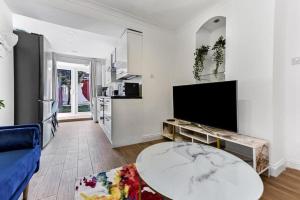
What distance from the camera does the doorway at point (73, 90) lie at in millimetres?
5840

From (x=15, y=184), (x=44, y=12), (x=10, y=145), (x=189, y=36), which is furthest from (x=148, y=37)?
(x=15, y=184)

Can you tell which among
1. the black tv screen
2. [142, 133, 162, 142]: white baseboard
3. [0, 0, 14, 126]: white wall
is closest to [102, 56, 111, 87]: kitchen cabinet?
[142, 133, 162, 142]: white baseboard

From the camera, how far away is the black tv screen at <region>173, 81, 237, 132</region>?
1921 mm

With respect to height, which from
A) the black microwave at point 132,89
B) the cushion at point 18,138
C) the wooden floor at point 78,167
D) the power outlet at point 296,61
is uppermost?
the power outlet at point 296,61

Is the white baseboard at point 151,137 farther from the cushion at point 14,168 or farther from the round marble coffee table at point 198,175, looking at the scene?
the cushion at point 14,168

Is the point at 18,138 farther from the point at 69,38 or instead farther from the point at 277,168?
the point at 69,38

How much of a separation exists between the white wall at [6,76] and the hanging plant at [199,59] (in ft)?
10.1

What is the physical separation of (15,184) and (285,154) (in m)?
2.96

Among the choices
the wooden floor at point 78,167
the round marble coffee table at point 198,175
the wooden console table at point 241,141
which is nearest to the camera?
the round marble coffee table at point 198,175

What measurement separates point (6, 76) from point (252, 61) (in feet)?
11.8

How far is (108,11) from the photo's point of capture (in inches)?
102

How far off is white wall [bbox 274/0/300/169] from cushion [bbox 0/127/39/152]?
112 inches

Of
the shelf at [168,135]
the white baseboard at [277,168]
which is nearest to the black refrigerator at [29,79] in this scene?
the shelf at [168,135]

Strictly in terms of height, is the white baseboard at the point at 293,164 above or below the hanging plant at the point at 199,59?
below
